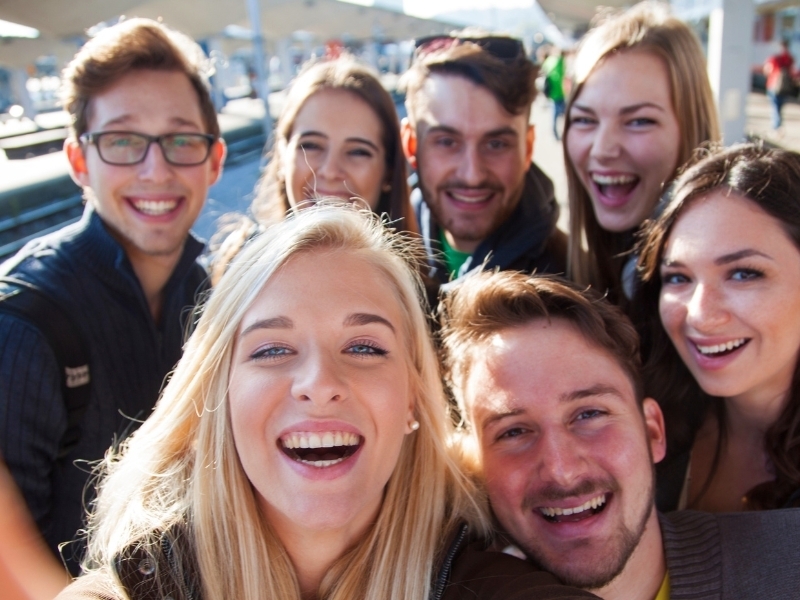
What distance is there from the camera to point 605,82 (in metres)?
2.75

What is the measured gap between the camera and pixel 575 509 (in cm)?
178

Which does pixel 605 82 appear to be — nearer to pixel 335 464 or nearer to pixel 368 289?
pixel 368 289

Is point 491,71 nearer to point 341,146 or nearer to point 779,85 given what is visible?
point 341,146

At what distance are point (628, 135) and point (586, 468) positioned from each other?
60.5 inches

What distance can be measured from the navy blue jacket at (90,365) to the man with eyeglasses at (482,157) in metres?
1.20

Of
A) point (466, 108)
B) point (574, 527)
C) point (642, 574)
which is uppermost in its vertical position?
point (466, 108)

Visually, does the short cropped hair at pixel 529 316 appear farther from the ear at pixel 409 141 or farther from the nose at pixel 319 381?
the ear at pixel 409 141

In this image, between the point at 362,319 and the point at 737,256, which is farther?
the point at 737,256

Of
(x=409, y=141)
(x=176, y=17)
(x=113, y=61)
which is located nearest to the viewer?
(x=113, y=61)

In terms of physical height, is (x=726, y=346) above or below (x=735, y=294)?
below

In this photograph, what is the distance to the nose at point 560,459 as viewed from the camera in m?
1.77

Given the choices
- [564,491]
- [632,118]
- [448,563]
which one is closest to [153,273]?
[448,563]

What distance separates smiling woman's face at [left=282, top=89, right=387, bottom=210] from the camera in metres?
Answer: 3.03

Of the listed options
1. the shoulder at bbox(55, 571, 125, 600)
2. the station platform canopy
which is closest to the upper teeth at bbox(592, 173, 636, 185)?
the shoulder at bbox(55, 571, 125, 600)
